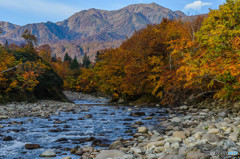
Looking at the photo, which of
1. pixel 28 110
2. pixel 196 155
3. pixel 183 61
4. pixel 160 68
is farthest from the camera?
pixel 160 68

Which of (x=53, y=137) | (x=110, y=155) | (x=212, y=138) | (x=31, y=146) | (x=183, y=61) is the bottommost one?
(x=53, y=137)

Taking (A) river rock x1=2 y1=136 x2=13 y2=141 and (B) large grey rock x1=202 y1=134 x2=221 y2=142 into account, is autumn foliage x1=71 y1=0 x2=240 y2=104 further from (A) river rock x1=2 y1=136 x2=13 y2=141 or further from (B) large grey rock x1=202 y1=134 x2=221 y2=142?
(A) river rock x1=2 y1=136 x2=13 y2=141

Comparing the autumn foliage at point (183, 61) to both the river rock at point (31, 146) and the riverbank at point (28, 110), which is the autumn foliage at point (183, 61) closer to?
the river rock at point (31, 146)

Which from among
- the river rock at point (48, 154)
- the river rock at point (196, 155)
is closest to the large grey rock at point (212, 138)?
the river rock at point (196, 155)

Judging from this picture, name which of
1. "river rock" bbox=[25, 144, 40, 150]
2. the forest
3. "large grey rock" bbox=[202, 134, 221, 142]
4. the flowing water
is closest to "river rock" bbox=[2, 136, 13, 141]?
the flowing water

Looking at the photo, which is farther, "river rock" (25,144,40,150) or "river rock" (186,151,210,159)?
"river rock" (25,144,40,150)

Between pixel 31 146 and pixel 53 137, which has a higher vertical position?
pixel 31 146

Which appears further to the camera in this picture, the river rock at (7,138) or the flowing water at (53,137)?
the river rock at (7,138)

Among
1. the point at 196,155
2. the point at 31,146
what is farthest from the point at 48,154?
the point at 196,155

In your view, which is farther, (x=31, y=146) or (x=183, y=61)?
(x=183, y=61)

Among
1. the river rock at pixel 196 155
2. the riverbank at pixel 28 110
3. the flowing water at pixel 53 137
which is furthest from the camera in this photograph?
the riverbank at pixel 28 110

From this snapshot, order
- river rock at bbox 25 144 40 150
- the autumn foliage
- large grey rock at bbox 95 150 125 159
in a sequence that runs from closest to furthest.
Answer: large grey rock at bbox 95 150 125 159 → river rock at bbox 25 144 40 150 → the autumn foliage

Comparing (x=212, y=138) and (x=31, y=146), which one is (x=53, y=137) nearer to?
(x=31, y=146)

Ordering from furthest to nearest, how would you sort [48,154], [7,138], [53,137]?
1. [53,137]
2. [7,138]
3. [48,154]
